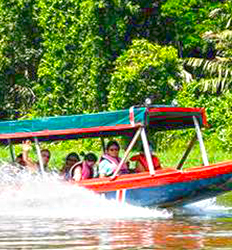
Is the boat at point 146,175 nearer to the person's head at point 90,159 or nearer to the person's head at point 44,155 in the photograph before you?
the person's head at point 90,159

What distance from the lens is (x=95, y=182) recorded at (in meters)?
16.0

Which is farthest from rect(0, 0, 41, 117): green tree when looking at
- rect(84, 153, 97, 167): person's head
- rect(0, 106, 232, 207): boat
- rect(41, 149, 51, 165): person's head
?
rect(0, 106, 232, 207): boat

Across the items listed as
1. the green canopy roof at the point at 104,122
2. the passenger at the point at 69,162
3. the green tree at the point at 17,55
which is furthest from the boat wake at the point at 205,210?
the green tree at the point at 17,55

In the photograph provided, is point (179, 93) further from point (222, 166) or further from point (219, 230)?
point (219, 230)

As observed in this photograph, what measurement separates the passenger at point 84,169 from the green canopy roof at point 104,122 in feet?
1.42

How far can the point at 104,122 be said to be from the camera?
630 inches

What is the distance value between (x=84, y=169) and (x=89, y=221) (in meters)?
1.84

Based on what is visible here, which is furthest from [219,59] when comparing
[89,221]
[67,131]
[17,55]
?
[89,221]

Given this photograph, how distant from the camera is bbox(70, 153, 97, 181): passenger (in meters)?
16.5

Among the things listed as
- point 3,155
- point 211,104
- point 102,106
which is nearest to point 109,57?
point 102,106

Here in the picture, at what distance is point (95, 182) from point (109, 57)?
21407 millimetres

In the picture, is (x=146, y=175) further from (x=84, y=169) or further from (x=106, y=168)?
(x=84, y=169)

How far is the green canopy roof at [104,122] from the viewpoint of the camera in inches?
621

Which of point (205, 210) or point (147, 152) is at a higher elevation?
point (147, 152)
